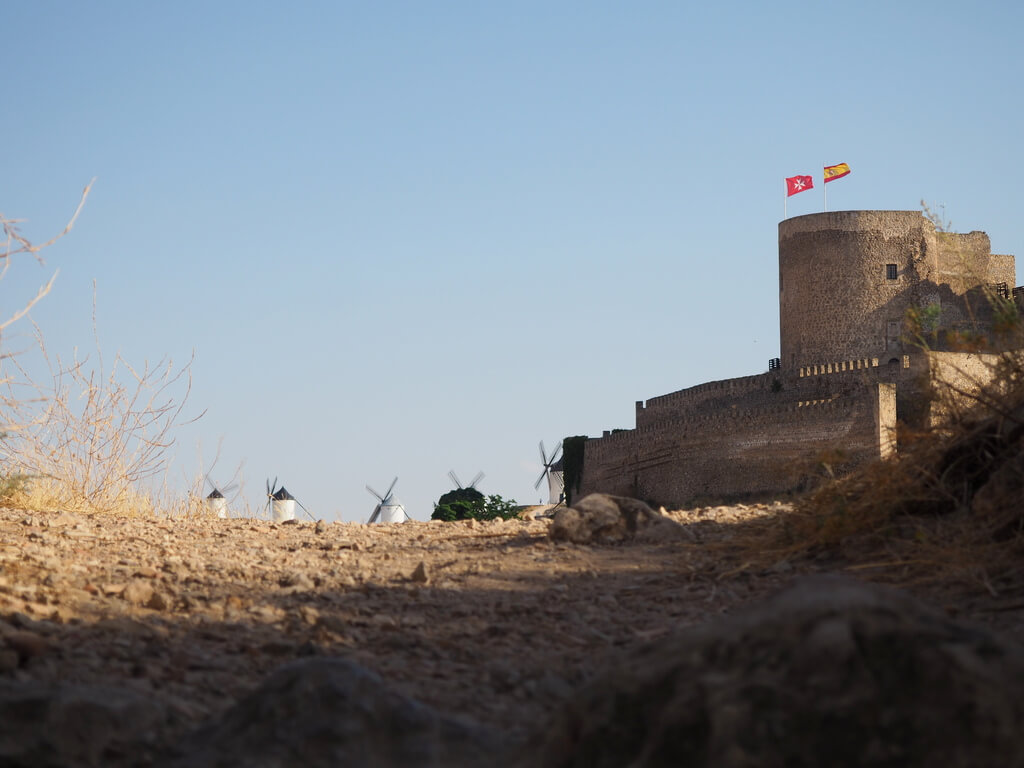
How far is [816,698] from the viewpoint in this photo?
5.80 ft

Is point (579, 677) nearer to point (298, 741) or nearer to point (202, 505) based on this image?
point (298, 741)

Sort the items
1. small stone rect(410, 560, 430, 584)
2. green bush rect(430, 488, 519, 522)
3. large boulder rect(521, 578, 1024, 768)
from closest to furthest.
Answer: large boulder rect(521, 578, 1024, 768), small stone rect(410, 560, 430, 584), green bush rect(430, 488, 519, 522)

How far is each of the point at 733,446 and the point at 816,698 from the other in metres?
28.5

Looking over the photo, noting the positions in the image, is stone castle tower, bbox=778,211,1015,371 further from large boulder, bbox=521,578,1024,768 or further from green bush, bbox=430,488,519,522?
large boulder, bbox=521,578,1024,768

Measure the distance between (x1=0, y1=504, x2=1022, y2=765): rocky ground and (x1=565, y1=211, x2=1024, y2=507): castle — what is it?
1682cm

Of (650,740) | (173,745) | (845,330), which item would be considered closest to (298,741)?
(173,745)

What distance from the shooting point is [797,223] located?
4169 centimetres

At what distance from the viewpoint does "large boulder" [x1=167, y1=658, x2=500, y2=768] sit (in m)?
2.13

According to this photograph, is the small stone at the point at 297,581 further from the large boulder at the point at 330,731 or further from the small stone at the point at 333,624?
the large boulder at the point at 330,731

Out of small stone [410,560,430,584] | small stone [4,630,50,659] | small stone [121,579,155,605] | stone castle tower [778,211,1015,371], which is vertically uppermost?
stone castle tower [778,211,1015,371]

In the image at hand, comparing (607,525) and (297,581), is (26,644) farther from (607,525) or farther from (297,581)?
(607,525)

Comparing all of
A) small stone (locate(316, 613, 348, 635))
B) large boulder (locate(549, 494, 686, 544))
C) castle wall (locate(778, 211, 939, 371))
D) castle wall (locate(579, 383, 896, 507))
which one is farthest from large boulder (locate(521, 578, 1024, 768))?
castle wall (locate(778, 211, 939, 371))

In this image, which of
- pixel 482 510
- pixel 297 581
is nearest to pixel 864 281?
pixel 482 510

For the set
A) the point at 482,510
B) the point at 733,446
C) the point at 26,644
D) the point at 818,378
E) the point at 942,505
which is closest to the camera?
the point at 26,644
